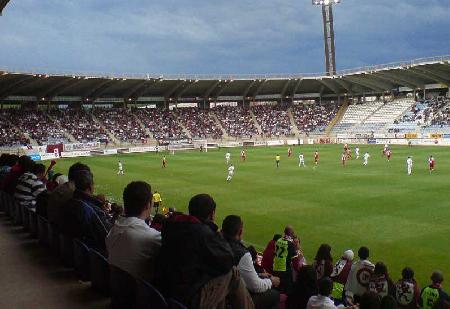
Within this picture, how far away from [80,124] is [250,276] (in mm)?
74490

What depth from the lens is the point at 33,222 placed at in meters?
11.0

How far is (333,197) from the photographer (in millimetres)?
24156

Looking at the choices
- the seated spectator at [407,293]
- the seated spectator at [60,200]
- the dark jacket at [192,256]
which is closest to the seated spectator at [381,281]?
the seated spectator at [407,293]

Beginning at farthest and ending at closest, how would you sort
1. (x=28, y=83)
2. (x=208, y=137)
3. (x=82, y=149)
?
(x=208, y=137) < (x=28, y=83) < (x=82, y=149)

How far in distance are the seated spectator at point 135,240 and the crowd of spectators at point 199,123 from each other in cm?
7625

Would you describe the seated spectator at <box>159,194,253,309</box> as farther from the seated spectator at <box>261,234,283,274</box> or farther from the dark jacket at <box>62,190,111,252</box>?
the seated spectator at <box>261,234,283,274</box>

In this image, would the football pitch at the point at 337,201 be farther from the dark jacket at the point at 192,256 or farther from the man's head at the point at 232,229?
the dark jacket at the point at 192,256

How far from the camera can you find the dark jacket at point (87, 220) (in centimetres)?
728

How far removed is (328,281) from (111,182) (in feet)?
93.7

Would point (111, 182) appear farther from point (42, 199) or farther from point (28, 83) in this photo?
point (28, 83)

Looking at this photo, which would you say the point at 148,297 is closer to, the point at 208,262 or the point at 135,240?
the point at 135,240

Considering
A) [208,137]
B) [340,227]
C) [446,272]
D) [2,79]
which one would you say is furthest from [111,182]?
[208,137]

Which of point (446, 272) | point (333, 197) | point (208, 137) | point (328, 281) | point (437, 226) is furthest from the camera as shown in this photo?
point (208, 137)

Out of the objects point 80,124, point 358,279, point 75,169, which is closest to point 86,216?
point 75,169
